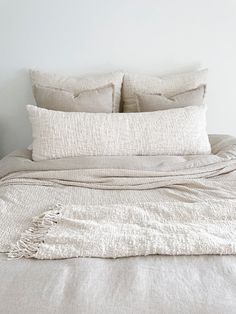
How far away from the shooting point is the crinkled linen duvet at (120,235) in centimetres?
85

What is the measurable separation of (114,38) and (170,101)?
0.61 meters

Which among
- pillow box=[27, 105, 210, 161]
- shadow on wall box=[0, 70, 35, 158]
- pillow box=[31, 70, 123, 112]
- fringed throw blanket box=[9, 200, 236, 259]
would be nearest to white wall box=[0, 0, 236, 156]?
shadow on wall box=[0, 70, 35, 158]

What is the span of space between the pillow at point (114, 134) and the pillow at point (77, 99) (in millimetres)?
179

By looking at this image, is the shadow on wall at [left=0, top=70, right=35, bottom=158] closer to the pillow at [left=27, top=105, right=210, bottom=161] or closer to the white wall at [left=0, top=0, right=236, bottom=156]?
the white wall at [left=0, top=0, right=236, bottom=156]

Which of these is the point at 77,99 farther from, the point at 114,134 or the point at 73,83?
the point at 114,134

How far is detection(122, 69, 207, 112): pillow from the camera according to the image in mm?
2145

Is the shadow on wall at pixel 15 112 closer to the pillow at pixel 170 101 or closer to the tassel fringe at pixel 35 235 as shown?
the pillow at pixel 170 101

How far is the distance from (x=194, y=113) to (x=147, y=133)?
0.29m

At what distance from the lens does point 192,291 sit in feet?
2.83

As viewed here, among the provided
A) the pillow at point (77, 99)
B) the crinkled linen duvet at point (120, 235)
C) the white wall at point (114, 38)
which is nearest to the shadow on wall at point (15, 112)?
the white wall at point (114, 38)

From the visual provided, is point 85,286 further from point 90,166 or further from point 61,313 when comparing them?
point 90,166

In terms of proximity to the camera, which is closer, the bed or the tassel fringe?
the bed

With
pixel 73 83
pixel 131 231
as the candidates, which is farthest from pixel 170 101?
pixel 131 231

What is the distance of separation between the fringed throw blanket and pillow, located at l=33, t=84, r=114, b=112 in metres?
0.80
